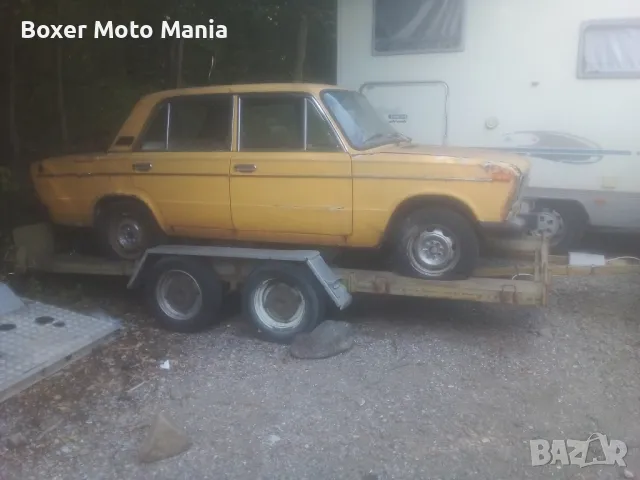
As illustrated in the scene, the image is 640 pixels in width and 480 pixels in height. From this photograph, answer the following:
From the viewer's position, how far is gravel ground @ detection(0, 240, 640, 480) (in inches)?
149

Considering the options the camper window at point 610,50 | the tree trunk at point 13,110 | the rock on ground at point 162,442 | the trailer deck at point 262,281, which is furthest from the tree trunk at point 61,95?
the rock on ground at point 162,442

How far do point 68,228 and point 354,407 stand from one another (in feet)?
12.5

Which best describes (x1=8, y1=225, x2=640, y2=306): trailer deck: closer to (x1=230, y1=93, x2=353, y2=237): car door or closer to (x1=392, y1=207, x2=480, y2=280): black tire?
(x1=392, y1=207, x2=480, y2=280): black tire

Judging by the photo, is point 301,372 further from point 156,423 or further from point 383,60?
point 383,60

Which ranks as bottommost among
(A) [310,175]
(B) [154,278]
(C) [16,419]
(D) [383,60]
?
(C) [16,419]

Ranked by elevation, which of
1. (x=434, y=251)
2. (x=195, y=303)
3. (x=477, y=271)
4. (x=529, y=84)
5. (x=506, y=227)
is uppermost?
(x=529, y=84)

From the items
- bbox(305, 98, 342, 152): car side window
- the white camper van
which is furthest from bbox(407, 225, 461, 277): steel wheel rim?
the white camper van

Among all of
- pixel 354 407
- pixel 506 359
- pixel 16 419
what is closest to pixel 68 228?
pixel 16 419

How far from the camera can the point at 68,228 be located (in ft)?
22.4

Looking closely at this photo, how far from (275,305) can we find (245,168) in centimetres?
116

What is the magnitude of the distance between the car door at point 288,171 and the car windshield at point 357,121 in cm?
13

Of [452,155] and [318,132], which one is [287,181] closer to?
[318,132]

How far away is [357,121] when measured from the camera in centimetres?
582

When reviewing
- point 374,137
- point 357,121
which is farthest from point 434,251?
point 357,121
